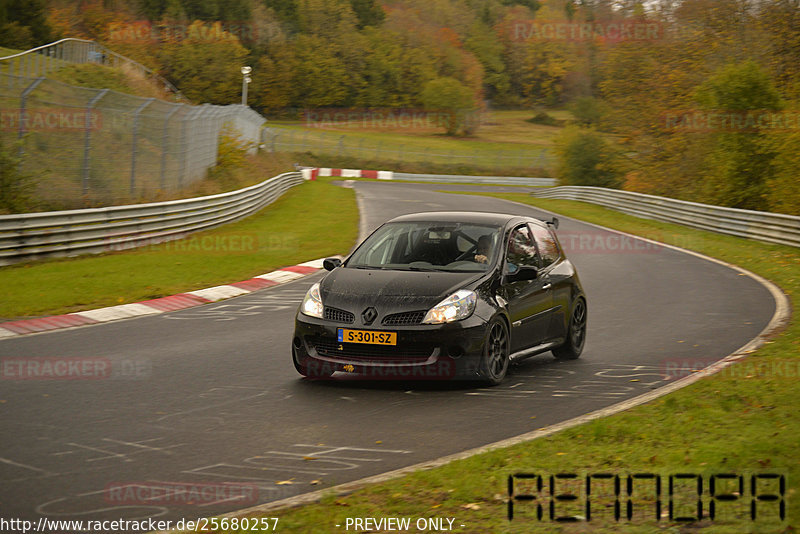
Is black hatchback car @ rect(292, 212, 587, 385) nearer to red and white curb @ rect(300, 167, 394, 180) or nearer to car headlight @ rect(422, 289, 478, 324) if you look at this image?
car headlight @ rect(422, 289, 478, 324)

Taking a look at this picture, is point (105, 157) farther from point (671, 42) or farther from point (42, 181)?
point (671, 42)

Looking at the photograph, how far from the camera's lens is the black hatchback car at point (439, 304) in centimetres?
809

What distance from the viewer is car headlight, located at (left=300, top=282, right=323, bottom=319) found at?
8500 millimetres

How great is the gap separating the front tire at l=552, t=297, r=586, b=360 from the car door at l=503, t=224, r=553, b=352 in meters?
0.58

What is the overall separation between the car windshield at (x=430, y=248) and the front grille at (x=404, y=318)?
884 millimetres

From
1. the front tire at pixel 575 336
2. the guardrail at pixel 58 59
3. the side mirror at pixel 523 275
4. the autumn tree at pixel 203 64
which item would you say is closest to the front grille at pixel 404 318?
the side mirror at pixel 523 275

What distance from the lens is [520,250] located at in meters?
9.59

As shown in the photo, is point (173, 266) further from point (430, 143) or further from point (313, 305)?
point (430, 143)

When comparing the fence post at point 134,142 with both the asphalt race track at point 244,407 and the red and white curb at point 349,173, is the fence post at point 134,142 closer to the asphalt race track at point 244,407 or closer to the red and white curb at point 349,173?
the asphalt race track at point 244,407

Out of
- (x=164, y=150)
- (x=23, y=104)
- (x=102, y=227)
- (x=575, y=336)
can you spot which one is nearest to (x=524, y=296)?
(x=575, y=336)

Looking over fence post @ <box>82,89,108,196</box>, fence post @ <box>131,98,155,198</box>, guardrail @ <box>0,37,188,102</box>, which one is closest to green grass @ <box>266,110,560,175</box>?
guardrail @ <box>0,37,188,102</box>

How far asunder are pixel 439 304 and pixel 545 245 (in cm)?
247

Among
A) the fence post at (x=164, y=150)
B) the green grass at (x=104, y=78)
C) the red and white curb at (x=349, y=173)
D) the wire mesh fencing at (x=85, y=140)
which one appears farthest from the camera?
the red and white curb at (x=349, y=173)

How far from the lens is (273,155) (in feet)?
170
